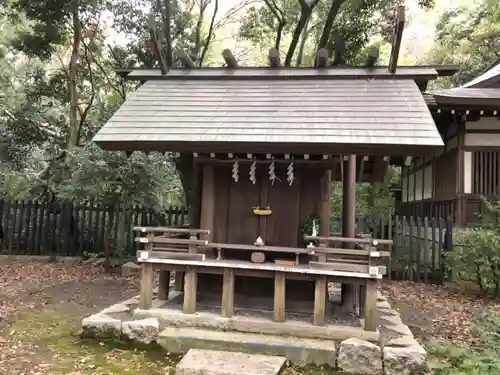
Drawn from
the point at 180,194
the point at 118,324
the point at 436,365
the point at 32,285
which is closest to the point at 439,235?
the point at 436,365

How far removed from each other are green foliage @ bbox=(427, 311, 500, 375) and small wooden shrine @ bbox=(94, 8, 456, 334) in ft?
3.38

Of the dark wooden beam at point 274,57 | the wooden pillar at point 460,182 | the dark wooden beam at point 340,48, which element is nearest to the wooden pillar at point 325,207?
the dark wooden beam at point 274,57

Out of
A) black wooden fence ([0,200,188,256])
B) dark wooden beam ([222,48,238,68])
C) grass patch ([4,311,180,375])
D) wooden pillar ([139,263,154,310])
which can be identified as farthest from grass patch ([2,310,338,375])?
black wooden fence ([0,200,188,256])

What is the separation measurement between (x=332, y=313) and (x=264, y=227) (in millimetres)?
1936

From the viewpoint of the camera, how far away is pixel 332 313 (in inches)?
→ 299

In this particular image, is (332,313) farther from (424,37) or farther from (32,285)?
(424,37)

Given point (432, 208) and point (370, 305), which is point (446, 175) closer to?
point (432, 208)

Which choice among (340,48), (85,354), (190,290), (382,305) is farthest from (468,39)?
(85,354)

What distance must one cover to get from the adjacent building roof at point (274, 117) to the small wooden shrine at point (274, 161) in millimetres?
21

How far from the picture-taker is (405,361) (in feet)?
19.4

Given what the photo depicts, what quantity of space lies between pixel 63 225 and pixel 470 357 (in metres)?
12.6

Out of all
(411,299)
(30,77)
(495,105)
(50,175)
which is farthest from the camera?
(30,77)

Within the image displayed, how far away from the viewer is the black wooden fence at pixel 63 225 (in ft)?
46.3

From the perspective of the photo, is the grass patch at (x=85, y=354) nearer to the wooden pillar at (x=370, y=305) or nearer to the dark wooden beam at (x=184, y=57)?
the wooden pillar at (x=370, y=305)
